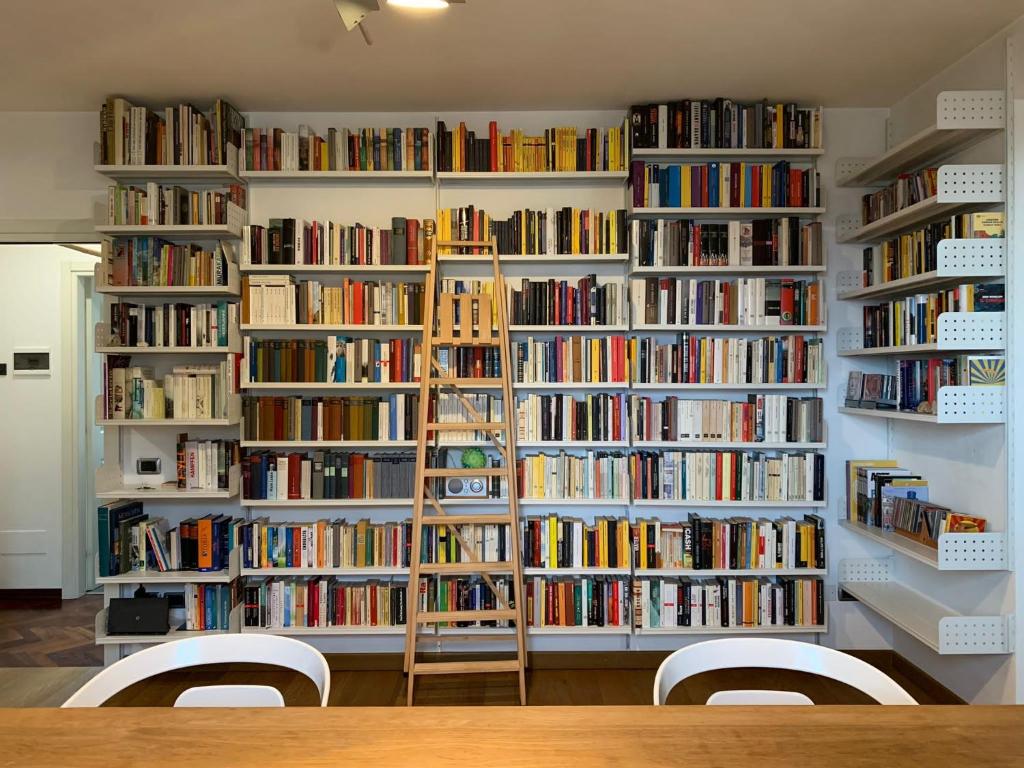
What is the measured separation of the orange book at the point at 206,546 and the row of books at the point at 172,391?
53 cm

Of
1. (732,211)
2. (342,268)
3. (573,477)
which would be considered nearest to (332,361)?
(342,268)

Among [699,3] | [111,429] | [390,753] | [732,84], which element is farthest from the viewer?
[111,429]

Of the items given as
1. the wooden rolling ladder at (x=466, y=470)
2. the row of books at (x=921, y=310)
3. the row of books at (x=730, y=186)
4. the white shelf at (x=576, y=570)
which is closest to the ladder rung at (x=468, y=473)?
the wooden rolling ladder at (x=466, y=470)

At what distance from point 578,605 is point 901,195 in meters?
2.36

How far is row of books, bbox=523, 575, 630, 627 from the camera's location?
134 inches

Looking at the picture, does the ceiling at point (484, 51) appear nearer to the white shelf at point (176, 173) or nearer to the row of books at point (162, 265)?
the white shelf at point (176, 173)

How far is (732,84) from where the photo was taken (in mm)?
3264

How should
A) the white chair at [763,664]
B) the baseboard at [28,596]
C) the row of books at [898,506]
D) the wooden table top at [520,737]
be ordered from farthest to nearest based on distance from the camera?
the baseboard at [28,596] → the row of books at [898,506] → the white chair at [763,664] → the wooden table top at [520,737]

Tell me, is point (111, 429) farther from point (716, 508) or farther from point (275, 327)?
point (716, 508)

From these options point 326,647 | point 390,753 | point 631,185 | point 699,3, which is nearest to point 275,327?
point 326,647

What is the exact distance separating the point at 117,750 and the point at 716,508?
298 centimetres

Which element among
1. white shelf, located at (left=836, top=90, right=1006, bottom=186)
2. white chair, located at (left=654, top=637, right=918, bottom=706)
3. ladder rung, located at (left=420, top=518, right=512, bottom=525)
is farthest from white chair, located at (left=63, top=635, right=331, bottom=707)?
white shelf, located at (left=836, top=90, right=1006, bottom=186)

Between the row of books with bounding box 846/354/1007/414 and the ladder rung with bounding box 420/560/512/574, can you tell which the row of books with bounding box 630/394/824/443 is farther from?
the ladder rung with bounding box 420/560/512/574

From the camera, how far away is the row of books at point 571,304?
3.39 meters
